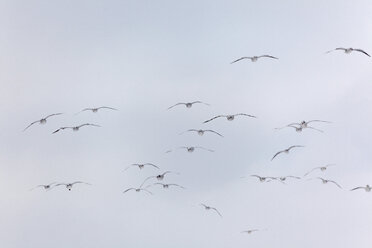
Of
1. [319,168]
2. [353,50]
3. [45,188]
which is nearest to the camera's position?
[353,50]

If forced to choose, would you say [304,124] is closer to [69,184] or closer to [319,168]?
[319,168]

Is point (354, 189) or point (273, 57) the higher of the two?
point (273, 57)

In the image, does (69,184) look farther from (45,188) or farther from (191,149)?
(191,149)

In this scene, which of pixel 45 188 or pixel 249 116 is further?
pixel 45 188

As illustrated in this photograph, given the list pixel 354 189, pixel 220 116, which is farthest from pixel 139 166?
pixel 354 189

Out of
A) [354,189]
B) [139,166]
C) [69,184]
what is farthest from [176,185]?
[354,189]

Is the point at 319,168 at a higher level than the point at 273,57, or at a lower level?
lower

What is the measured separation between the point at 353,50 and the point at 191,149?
21123mm

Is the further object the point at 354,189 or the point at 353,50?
the point at 354,189

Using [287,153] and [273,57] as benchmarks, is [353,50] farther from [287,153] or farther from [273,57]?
[287,153]

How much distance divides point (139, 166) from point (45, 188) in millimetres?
12770

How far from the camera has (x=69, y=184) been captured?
128 meters

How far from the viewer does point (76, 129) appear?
123062 millimetres

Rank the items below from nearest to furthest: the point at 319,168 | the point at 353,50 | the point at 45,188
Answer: the point at 353,50, the point at 319,168, the point at 45,188
